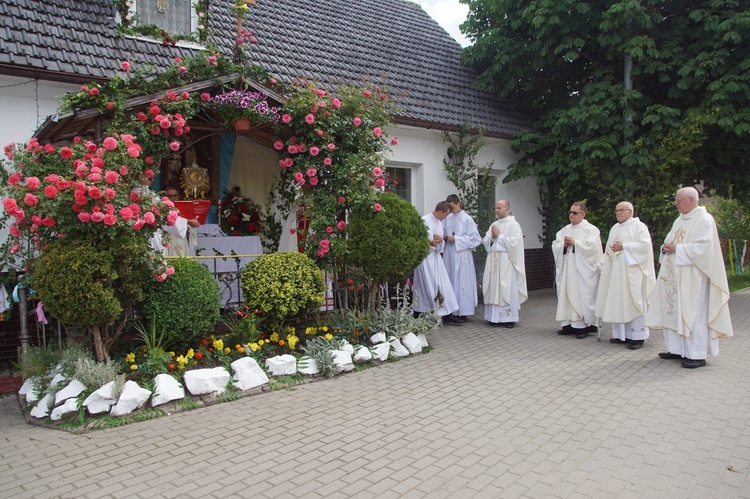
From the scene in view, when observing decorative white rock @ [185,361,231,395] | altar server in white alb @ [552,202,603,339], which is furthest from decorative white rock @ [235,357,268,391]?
altar server in white alb @ [552,202,603,339]

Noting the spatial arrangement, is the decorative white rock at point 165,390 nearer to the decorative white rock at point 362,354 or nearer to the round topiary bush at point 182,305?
the round topiary bush at point 182,305

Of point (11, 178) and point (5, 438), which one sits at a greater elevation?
point (11, 178)

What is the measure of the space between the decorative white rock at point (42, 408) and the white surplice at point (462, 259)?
639 centimetres

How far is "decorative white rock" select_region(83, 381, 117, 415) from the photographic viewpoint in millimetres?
4969

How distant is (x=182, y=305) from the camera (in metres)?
5.90

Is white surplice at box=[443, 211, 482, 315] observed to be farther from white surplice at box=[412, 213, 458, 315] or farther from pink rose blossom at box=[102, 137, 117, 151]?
pink rose blossom at box=[102, 137, 117, 151]

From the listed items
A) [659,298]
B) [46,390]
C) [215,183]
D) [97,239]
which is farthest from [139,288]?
[659,298]

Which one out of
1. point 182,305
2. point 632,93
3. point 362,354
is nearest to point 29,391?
point 182,305

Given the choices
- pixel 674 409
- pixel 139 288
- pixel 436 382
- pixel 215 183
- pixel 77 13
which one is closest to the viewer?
pixel 674 409

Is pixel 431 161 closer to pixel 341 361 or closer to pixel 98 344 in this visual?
pixel 341 361

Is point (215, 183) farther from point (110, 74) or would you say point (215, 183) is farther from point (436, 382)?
point (436, 382)

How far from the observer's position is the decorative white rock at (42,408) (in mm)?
5031

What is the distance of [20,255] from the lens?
20.4 ft

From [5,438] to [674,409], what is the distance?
580 cm
